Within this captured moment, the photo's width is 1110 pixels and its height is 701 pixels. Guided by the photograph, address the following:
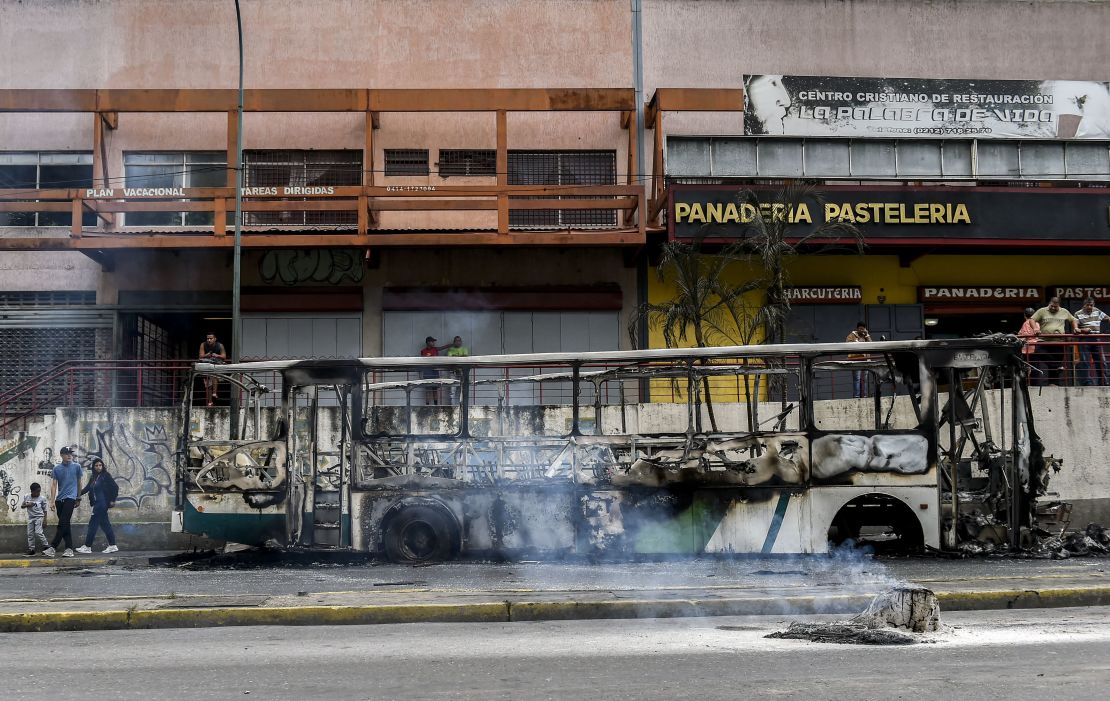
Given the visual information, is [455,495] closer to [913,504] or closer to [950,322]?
[913,504]

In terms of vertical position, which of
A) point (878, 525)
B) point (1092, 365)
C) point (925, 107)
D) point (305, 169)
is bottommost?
point (878, 525)

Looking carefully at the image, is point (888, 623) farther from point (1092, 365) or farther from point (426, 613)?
point (1092, 365)

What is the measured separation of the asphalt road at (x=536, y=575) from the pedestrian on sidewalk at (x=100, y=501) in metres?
2.63

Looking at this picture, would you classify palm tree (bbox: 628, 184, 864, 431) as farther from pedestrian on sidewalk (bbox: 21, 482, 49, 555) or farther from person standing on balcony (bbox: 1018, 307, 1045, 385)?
pedestrian on sidewalk (bbox: 21, 482, 49, 555)

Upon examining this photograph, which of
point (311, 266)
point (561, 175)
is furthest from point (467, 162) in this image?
point (311, 266)

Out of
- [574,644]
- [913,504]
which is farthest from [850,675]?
[913,504]

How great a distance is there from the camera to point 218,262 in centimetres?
2256

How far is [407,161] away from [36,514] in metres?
10.6

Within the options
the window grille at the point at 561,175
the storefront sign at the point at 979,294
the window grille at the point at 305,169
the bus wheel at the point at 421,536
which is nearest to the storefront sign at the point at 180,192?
the window grille at the point at 305,169

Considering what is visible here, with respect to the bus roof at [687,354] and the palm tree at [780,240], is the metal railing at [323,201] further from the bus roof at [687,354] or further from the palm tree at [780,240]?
the bus roof at [687,354]

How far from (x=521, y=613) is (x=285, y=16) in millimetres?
18027

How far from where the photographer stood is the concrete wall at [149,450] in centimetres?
1594

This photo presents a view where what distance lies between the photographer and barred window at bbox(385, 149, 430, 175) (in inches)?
903

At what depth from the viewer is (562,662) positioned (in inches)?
269
